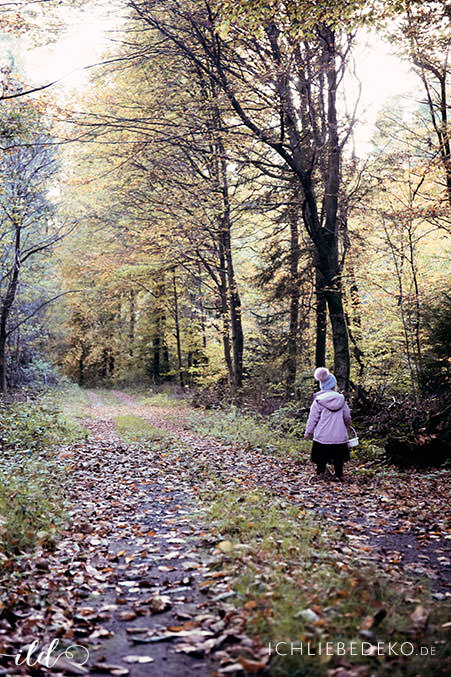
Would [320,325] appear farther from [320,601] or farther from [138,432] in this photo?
[320,601]

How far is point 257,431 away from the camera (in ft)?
44.1

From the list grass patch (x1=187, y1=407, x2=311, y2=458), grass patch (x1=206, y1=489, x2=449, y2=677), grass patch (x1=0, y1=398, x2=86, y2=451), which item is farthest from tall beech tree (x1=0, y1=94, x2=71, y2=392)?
grass patch (x1=206, y1=489, x2=449, y2=677)

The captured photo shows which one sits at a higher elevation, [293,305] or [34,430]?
[293,305]

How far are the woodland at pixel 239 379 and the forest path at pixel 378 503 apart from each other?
0.05m

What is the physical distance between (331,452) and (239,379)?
35.7 feet

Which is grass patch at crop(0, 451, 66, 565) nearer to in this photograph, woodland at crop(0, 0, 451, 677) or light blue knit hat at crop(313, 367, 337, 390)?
woodland at crop(0, 0, 451, 677)

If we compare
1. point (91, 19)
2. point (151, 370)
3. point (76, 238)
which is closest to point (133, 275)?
point (76, 238)

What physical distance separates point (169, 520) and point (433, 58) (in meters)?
13.9

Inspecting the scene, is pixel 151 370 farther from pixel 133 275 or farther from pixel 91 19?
pixel 91 19

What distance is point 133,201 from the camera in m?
19.0

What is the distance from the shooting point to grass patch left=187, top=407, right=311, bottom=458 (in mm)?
11844

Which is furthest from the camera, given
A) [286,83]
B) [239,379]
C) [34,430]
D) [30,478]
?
[239,379]

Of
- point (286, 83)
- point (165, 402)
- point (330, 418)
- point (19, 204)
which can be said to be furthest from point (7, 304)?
point (330, 418)

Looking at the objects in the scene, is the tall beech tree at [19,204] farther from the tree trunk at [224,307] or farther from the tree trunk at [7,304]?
the tree trunk at [224,307]
